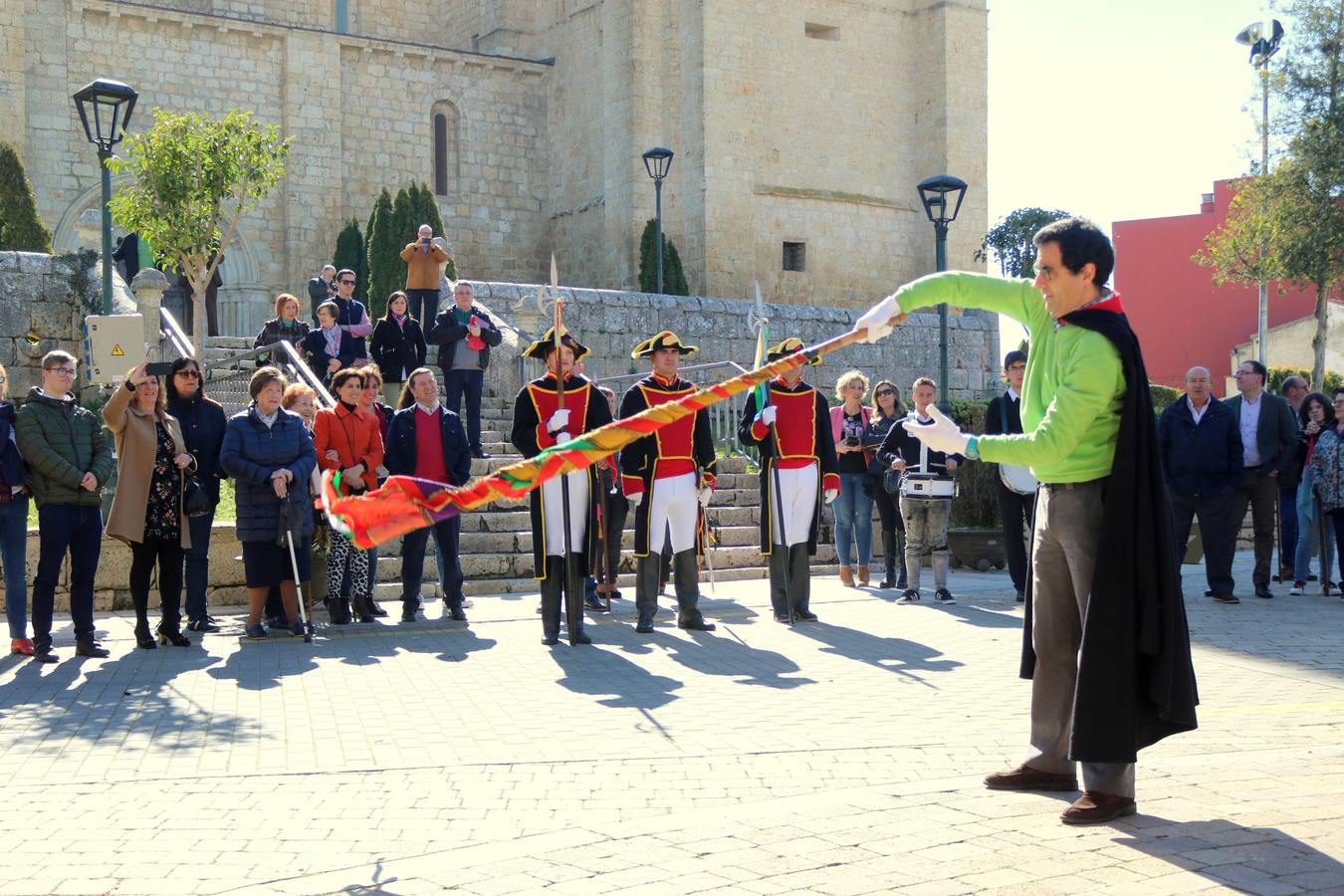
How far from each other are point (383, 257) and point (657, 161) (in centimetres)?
528

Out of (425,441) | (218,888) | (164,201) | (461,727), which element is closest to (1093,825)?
(218,888)

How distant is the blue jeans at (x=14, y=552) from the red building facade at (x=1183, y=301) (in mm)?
37543

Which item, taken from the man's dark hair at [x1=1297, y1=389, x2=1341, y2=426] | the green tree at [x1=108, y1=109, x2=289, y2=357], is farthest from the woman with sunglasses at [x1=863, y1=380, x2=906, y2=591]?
the green tree at [x1=108, y1=109, x2=289, y2=357]

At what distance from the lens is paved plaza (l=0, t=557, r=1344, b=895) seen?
15.0ft

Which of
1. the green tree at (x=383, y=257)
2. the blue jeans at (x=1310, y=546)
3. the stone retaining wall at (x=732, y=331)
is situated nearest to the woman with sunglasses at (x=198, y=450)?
the blue jeans at (x=1310, y=546)

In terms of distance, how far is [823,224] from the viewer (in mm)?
32375

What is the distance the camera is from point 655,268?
29.6m

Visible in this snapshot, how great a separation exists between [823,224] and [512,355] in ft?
48.3

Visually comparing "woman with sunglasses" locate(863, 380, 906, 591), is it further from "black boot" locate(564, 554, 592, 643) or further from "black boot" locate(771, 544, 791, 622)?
"black boot" locate(564, 554, 592, 643)

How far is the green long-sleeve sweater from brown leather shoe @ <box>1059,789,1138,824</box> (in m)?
1.09

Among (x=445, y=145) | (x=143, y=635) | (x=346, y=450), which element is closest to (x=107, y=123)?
(x=346, y=450)

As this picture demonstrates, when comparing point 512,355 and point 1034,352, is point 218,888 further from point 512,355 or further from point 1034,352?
point 512,355

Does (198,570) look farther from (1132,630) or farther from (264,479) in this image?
(1132,630)

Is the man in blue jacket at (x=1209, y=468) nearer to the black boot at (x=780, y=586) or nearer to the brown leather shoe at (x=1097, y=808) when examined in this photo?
the black boot at (x=780, y=586)
